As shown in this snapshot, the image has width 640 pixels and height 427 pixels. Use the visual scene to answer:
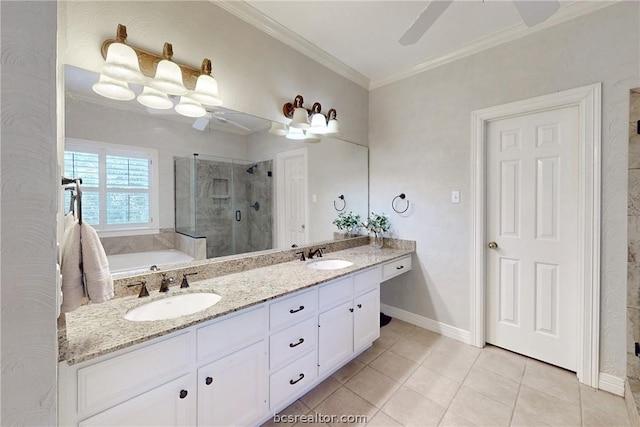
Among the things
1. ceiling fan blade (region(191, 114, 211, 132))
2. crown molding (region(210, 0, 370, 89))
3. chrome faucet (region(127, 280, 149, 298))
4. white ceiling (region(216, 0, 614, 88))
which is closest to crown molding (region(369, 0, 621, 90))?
white ceiling (region(216, 0, 614, 88))

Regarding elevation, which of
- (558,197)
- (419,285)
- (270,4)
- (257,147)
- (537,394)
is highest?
(270,4)

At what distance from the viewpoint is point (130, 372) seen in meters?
0.99

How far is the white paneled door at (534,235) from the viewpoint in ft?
6.31

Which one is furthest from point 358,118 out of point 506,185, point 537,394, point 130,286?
point 537,394

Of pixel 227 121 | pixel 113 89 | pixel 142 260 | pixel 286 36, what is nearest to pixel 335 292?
pixel 142 260

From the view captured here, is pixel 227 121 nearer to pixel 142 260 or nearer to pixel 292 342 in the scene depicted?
pixel 142 260

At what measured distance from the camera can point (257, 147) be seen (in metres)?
2.03

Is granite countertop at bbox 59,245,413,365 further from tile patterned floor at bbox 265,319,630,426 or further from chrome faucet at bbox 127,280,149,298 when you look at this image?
tile patterned floor at bbox 265,319,630,426

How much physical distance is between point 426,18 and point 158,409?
6.51 ft

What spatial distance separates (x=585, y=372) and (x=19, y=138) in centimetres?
296

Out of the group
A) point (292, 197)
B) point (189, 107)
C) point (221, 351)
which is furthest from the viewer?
point (292, 197)

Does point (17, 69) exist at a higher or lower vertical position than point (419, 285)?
higher

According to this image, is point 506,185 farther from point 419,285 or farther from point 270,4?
point 270,4

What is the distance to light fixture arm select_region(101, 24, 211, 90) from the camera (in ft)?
4.34
